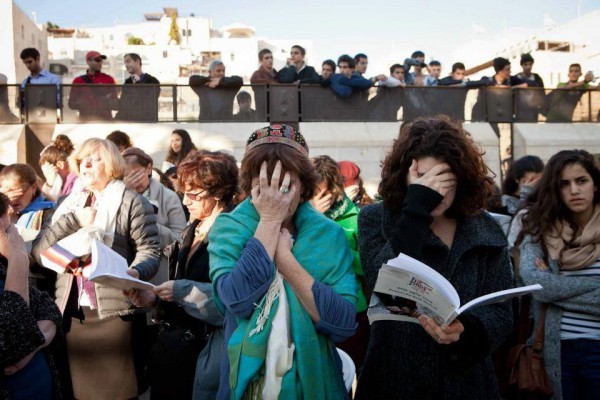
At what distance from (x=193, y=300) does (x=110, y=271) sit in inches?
20.4

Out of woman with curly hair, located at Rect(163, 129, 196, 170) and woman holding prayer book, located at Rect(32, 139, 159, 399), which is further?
woman with curly hair, located at Rect(163, 129, 196, 170)

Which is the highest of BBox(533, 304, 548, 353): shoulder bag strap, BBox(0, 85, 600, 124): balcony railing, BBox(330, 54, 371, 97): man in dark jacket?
BBox(330, 54, 371, 97): man in dark jacket

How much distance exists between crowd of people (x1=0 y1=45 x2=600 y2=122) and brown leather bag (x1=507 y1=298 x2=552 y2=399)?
986cm

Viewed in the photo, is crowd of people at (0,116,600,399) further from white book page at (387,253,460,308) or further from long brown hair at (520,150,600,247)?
white book page at (387,253,460,308)

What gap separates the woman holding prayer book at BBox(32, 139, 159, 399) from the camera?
14.0ft

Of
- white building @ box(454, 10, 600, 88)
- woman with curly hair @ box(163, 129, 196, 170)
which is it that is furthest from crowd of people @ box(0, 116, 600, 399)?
white building @ box(454, 10, 600, 88)

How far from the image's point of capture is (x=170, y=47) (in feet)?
196

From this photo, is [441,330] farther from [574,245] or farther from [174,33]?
[174,33]

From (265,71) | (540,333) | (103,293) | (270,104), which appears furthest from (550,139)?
(103,293)

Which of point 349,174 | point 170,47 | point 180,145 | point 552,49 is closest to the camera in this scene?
point 349,174

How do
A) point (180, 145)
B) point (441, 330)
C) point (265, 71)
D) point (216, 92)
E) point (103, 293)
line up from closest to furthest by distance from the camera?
point (441, 330) < point (103, 293) < point (180, 145) < point (216, 92) < point (265, 71)

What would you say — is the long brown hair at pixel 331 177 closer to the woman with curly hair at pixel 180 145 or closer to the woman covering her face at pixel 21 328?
the woman covering her face at pixel 21 328

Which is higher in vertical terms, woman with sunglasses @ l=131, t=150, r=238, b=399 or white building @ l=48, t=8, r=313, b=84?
white building @ l=48, t=8, r=313, b=84

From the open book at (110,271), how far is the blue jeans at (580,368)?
2.41m
